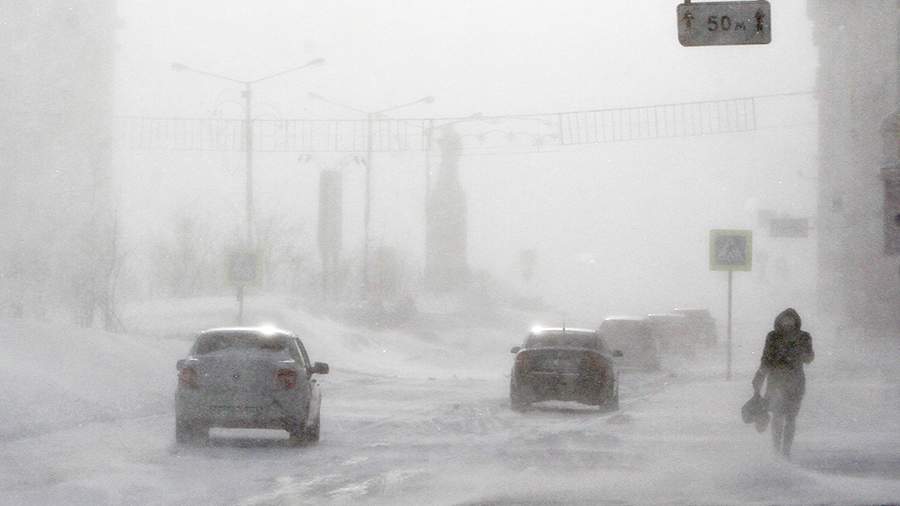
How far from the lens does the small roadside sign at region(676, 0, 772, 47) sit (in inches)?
556

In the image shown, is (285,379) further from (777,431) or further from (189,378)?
(777,431)

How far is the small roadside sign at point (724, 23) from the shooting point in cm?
1412

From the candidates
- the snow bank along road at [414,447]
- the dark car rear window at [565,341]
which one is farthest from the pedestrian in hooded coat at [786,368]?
the dark car rear window at [565,341]

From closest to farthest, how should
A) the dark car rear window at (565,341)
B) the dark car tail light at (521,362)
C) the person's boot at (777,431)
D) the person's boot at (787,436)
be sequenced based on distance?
the person's boot at (787,436) < the person's boot at (777,431) < the dark car tail light at (521,362) < the dark car rear window at (565,341)

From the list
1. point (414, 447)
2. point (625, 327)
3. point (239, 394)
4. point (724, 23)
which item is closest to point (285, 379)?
point (239, 394)

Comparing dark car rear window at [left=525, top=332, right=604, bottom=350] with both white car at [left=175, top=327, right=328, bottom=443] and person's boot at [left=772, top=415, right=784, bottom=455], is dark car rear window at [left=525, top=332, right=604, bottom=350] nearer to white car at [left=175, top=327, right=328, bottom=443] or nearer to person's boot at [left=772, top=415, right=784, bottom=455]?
white car at [left=175, top=327, right=328, bottom=443]

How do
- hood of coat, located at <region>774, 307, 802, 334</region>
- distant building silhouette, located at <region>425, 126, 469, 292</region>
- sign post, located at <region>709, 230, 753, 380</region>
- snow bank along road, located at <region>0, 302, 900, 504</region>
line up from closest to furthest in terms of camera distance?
snow bank along road, located at <region>0, 302, 900, 504</region> → hood of coat, located at <region>774, 307, 802, 334</region> → sign post, located at <region>709, 230, 753, 380</region> → distant building silhouette, located at <region>425, 126, 469, 292</region>

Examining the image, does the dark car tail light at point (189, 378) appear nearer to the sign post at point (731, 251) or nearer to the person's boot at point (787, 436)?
the person's boot at point (787, 436)

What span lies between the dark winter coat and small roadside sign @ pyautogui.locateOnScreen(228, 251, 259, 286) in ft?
61.7

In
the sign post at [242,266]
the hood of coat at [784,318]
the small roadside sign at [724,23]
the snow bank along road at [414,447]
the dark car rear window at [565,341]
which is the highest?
the small roadside sign at [724,23]

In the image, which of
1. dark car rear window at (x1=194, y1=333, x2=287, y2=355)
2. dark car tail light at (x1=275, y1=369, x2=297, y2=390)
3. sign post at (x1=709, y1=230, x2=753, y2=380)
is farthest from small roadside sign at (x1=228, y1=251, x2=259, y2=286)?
dark car tail light at (x1=275, y1=369, x2=297, y2=390)

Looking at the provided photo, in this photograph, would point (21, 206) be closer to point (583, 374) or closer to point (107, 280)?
point (107, 280)

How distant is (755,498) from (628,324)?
34.5 metres

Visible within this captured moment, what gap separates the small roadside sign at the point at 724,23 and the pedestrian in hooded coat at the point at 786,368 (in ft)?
16.1
